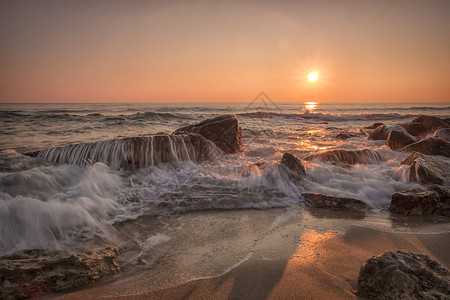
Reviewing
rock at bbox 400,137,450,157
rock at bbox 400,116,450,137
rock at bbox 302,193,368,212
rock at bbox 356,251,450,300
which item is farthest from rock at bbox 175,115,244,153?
rock at bbox 400,116,450,137

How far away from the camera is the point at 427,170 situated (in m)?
5.10

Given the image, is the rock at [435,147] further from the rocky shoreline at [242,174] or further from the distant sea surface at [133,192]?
the distant sea surface at [133,192]

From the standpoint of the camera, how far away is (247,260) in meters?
2.54

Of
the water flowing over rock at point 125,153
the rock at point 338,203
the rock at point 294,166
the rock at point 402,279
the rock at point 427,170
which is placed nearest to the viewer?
the rock at point 402,279

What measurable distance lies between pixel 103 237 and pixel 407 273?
2.95m

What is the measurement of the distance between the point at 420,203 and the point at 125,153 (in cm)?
557

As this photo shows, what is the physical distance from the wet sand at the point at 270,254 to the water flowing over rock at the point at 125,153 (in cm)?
281

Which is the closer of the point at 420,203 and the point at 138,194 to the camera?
the point at 420,203

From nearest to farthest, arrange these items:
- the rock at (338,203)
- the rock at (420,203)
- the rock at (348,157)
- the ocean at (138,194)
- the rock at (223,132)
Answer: the ocean at (138,194)
the rock at (420,203)
the rock at (338,203)
the rock at (348,157)
the rock at (223,132)

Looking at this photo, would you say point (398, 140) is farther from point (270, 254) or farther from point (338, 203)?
point (270, 254)

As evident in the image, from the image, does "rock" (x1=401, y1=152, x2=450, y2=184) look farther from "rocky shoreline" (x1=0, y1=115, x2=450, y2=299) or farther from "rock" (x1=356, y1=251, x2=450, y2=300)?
"rock" (x1=356, y1=251, x2=450, y2=300)

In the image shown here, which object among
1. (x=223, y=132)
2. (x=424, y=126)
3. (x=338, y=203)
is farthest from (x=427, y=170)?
(x=424, y=126)

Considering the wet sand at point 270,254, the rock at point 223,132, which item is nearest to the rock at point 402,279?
the wet sand at point 270,254

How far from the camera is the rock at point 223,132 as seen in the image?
7.99m
